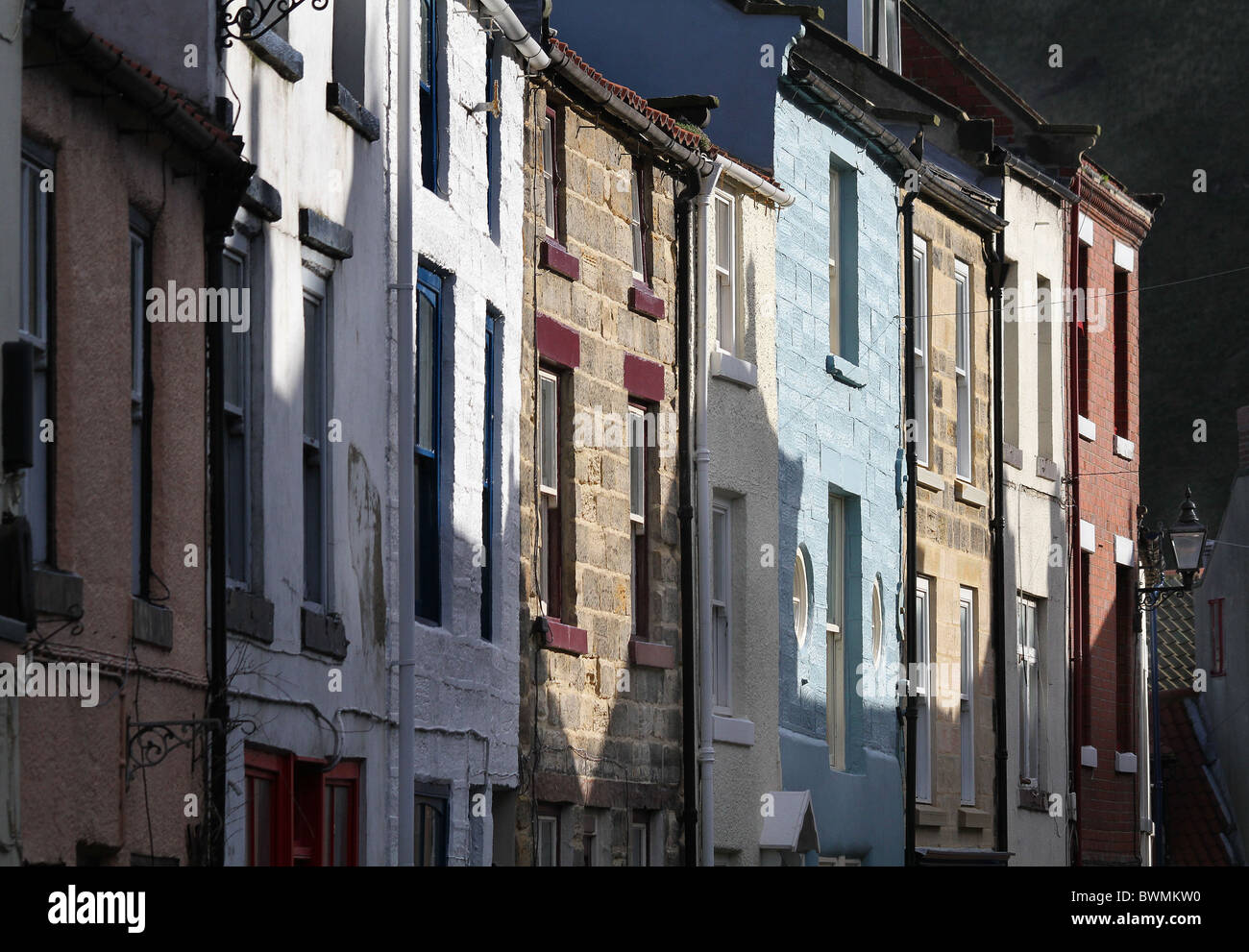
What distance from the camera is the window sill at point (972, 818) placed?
23.9 meters

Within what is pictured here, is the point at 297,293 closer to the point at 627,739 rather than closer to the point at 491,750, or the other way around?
the point at 491,750

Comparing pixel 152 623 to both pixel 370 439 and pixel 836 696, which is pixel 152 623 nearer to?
pixel 370 439

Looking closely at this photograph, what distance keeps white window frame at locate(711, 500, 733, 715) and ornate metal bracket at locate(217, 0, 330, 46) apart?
824cm

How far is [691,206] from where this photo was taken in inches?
778

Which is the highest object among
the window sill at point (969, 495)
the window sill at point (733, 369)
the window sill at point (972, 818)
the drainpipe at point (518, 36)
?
the drainpipe at point (518, 36)

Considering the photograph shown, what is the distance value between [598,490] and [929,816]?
7.01m

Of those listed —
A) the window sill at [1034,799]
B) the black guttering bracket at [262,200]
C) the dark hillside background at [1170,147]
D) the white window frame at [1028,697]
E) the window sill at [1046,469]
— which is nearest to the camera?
the black guttering bracket at [262,200]

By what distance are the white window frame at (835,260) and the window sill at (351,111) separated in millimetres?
8815

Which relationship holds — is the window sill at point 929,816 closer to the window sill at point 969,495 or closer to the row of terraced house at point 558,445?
the row of terraced house at point 558,445

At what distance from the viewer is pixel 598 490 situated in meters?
17.9

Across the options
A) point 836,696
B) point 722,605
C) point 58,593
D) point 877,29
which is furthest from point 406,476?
point 877,29

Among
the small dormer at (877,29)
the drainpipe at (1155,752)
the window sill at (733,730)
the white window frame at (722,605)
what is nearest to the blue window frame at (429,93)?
the white window frame at (722,605)

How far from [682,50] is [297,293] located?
9.79m
